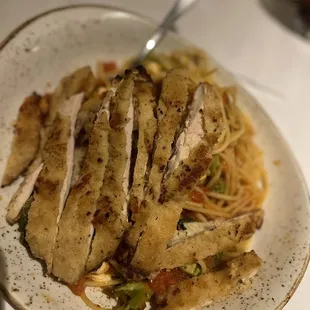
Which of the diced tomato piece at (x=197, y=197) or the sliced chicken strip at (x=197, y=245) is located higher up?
the diced tomato piece at (x=197, y=197)

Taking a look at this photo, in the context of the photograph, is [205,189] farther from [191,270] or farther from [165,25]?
[165,25]

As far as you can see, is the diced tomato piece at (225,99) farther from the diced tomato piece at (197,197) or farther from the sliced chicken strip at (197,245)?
the sliced chicken strip at (197,245)

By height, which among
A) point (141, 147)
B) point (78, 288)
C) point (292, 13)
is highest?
point (292, 13)

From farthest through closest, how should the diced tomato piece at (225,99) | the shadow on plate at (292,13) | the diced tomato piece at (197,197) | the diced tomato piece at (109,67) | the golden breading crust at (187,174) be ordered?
the shadow on plate at (292,13) < the diced tomato piece at (109,67) < the diced tomato piece at (225,99) < the diced tomato piece at (197,197) < the golden breading crust at (187,174)

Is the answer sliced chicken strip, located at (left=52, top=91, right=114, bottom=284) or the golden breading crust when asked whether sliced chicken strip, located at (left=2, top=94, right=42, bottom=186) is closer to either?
sliced chicken strip, located at (left=52, top=91, right=114, bottom=284)

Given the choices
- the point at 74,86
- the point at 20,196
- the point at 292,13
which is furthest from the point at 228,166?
the point at 292,13

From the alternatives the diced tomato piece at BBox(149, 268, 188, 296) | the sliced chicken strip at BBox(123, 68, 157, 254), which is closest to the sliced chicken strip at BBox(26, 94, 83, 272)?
the sliced chicken strip at BBox(123, 68, 157, 254)

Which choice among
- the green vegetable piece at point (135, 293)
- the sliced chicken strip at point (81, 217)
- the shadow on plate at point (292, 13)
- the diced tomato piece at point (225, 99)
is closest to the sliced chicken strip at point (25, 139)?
the sliced chicken strip at point (81, 217)

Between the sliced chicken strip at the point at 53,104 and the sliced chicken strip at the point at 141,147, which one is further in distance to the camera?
the sliced chicken strip at the point at 53,104

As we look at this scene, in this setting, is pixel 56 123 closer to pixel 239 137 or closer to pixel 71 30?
Answer: pixel 71 30
